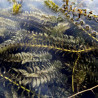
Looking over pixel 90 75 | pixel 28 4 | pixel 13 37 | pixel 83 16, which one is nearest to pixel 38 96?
pixel 90 75

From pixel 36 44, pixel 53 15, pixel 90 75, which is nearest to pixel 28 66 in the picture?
pixel 36 44

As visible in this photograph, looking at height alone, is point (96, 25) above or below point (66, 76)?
above

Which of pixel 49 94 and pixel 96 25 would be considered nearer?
pixel 49 94

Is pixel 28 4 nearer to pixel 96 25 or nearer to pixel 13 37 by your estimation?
pixel 13 37

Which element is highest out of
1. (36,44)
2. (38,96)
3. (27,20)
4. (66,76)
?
(27,20)

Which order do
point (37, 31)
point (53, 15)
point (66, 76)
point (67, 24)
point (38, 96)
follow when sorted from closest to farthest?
1. point (38, 96)
2. point (66, 76)
3. point (37, 31)
4. point (67, 24)
5. point (53, 15)

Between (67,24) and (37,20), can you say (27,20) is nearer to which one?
(37,20)

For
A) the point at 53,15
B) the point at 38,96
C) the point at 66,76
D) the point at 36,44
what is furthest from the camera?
the point at 53,15
